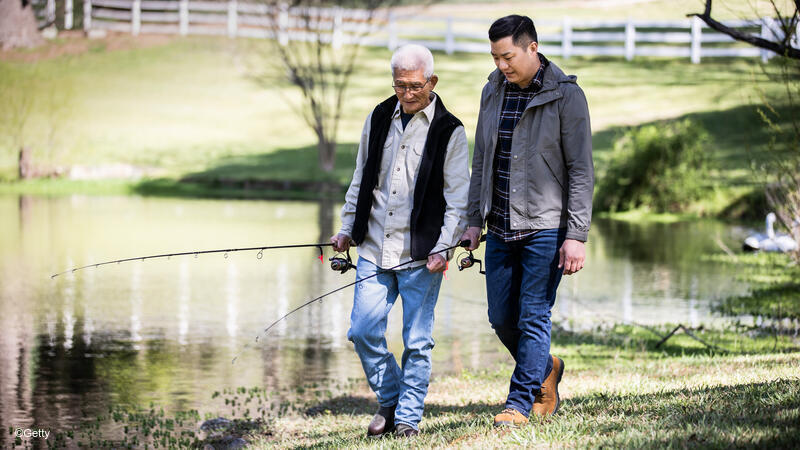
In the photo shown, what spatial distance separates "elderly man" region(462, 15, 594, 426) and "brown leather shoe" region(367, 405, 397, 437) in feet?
2.34

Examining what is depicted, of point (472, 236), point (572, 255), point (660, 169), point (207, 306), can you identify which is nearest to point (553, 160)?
point (572, 255)

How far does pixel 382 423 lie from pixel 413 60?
6.05 feet

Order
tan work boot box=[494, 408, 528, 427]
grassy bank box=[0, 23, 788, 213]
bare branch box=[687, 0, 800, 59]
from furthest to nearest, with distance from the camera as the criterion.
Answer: grassy bank box=[0, 23, 788, 213], bare branch box=[687, 0, 800, 59], tan work boot box=[494, 408, 528, 427]

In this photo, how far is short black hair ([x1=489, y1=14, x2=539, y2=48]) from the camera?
197 inches

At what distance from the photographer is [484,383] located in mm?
7441

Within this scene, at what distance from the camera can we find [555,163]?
201 inches

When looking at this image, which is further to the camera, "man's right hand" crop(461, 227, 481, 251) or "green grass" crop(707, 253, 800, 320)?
"green grass" crop(707, 253, 800, 320)

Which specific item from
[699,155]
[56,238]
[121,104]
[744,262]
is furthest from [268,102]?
[744,262]

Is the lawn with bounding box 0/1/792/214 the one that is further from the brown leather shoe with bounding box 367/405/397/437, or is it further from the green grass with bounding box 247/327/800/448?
the brown leather shoe with bounding box 367/405/397/437

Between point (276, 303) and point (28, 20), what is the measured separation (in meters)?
34.5

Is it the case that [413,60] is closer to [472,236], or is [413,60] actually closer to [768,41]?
[472,236]

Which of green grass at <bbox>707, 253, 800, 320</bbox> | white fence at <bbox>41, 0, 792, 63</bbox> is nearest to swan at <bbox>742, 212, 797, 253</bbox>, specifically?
green grass at <bbox>707, 253, 800, 320</bbox>

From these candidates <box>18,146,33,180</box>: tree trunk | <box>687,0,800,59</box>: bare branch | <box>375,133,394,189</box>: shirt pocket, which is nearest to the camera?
<box>375,133,394,189</box>: shirt pocket

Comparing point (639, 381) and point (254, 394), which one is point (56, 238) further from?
point (639, 381)
